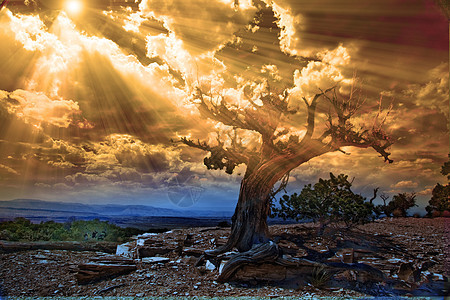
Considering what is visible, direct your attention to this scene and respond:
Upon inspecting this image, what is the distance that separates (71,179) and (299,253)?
21.2 feet

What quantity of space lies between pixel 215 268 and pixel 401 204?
22.5ft

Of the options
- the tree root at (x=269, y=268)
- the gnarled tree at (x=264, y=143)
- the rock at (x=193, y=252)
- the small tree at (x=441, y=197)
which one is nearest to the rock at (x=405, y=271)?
the tree root at (x=269, y=268)

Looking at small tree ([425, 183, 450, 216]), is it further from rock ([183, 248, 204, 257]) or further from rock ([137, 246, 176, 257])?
rock ([137, 246, 176, 257])

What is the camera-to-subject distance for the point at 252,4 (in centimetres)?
657

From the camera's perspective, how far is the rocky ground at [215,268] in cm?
463

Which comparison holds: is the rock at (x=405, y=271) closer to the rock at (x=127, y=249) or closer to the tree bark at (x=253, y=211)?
the tree bark at (x=253, y=211)

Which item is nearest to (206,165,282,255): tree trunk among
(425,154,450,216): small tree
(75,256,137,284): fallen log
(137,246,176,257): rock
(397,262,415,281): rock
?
(137,246,176,257): rock

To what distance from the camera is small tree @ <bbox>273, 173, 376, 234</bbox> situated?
6398 millimetres

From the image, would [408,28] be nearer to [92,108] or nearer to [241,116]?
[241,116]

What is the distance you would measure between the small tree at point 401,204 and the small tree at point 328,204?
1.69 m

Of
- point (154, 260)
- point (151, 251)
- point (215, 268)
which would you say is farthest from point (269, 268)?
point (151, 251)

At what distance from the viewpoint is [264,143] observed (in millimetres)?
6480

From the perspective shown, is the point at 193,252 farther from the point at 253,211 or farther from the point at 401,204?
the point at 401,204

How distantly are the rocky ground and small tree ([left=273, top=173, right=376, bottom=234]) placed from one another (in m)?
0.65
